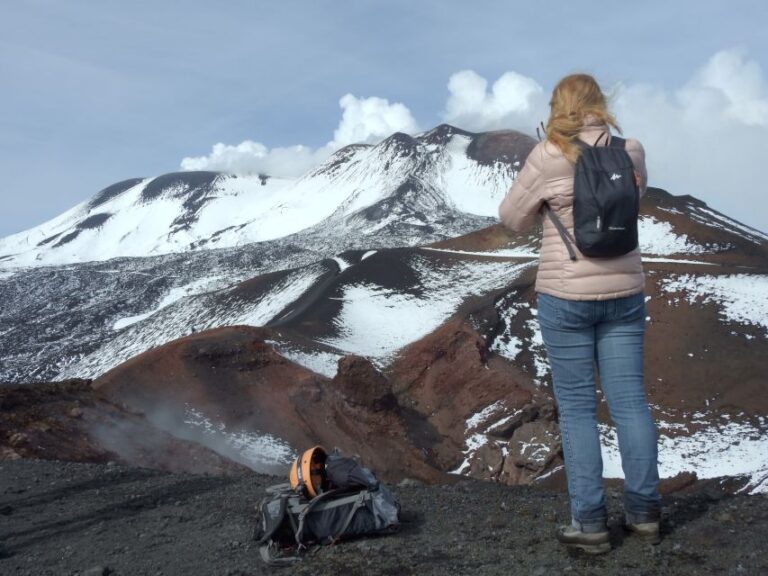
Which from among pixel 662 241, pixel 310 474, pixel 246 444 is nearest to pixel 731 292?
pixel 662 241

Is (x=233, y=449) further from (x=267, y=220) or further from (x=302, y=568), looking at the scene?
(x=267, y=220)

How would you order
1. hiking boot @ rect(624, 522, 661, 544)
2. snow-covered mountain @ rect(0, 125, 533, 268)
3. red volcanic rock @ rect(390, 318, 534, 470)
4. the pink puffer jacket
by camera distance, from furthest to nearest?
snow-covered mountain @ rect(0, 125, 533, 268) → red volcanic rock @ rect(390, 318, 534, 470) → hiking boot @ rect(624, 522, 661, 544) → the pink puffer jacket

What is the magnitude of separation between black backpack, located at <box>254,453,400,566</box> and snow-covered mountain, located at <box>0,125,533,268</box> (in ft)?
213

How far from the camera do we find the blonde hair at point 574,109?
3398mm

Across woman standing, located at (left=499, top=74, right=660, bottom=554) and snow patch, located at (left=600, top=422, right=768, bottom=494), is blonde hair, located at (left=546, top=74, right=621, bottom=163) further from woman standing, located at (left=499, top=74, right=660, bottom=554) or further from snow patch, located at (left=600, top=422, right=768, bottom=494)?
snow patch, located at (left=600, top=422, right=768, bottom=494)

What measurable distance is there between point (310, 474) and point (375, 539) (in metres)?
0.49

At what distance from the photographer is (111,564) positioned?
393 centimetres

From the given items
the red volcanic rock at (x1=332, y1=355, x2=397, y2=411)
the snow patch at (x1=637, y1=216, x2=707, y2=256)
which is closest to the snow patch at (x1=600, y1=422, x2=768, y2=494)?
the red volcanic rock at (x1=332, y1=355, x2=397, y2=411)

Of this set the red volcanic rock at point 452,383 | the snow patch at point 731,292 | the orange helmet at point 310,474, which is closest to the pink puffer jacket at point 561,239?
the orange helmet at point 310,474

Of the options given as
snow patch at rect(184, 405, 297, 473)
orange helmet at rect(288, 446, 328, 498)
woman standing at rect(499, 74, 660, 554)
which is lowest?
snow patch at rect(184, 405, 297, 473)

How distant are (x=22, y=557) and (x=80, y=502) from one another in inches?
49.7

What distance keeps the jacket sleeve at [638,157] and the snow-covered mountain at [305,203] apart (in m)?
65.4

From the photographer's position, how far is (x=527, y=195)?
348 cm

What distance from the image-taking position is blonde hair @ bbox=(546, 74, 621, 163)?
134 inches
